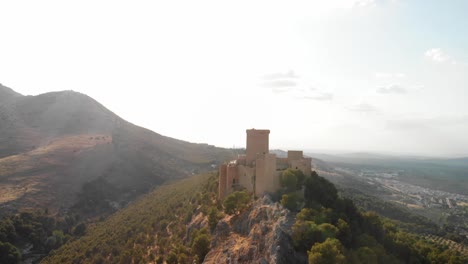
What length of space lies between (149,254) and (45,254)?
29.6 m

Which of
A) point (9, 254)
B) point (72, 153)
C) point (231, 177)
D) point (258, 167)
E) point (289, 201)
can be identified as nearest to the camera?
point (289, 201)

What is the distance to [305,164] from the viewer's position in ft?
136

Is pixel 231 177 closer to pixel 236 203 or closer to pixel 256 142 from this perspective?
pixel 256 142

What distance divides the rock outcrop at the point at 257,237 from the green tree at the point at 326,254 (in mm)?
2376

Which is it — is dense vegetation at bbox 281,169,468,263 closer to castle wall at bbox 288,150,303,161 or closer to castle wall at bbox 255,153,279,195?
castle wall at bbox 255,153,279,195

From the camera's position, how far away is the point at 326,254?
26.0 m

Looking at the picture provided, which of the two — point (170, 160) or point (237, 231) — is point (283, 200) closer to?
point (237, 231)

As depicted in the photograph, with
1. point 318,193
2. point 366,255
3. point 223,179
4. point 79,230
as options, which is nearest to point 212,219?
point 223,179

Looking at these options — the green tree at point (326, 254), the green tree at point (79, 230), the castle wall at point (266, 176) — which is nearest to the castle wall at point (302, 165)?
the castle wall at point (266, 176)

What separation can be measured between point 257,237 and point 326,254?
749 centimetres

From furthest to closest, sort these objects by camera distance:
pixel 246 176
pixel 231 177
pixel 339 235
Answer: pixel 231 177 → pixel 246 176 → pixel 339 235

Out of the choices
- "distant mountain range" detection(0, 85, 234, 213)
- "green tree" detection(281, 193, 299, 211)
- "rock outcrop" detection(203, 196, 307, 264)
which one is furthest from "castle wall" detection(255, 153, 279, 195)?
"distant mountain range" detection(0, 85, 234, 213)

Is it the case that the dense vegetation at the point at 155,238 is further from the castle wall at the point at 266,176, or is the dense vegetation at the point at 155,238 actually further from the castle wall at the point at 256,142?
the castle wall at the point at 256,142

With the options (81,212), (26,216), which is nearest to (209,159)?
(81,212)
